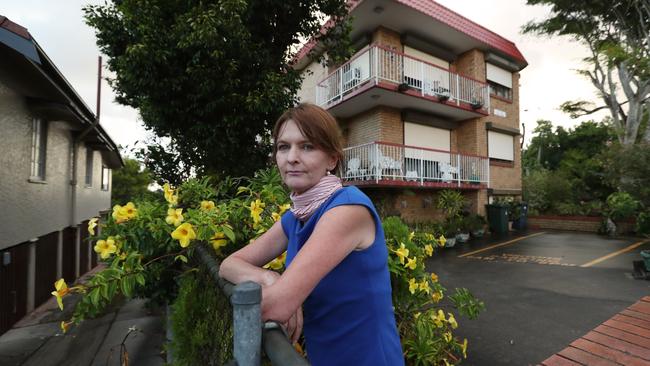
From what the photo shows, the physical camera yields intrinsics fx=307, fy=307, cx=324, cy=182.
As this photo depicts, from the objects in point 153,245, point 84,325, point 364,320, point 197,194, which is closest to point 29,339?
point 84,325

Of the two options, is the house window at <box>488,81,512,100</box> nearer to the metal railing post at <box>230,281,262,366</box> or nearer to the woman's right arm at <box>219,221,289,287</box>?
the woman's right arm at <box>219,221,289,287</box>

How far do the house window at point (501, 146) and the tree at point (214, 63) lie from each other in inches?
412

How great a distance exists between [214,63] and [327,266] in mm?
5006

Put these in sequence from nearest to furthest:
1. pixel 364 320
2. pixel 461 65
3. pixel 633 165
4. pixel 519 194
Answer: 1. pixel 364 320
2. pixel 633 165
3. pixel 461 65
4. pixel 519 194

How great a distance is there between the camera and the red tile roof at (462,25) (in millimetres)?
10875

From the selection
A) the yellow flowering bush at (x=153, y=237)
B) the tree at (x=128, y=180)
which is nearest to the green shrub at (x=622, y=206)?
Result: the yellow flowering bush at (x=153, y=237)

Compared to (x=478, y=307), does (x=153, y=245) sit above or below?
above

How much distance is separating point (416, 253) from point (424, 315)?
56 centimetres

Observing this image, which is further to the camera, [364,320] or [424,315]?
[424,315]

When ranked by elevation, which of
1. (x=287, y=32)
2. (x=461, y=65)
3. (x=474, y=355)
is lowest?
(x=474, y=355)

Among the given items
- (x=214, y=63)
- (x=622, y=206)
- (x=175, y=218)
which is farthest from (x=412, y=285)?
(x=622, y=206)

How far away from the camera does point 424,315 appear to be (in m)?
2.49

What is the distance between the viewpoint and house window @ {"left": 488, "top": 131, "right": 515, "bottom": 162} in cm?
1406

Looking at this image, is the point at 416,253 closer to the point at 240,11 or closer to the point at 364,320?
the point at 364,320
